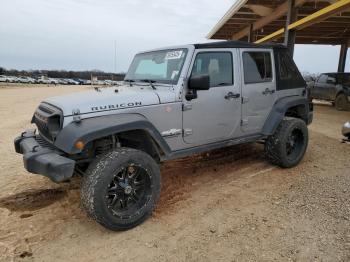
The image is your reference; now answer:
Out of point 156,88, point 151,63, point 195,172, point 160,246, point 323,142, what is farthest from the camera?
point 323,142

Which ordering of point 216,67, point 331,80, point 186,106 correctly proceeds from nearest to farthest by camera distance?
point 186,106 < point 216,67 < point 331,80

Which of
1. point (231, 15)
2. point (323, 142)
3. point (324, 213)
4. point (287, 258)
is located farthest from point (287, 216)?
point (231, 15)

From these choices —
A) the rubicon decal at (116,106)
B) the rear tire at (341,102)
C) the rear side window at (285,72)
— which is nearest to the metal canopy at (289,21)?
the rear tire at (341,102)

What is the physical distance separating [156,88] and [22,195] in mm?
2313

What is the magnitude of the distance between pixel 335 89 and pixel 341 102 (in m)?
0.67

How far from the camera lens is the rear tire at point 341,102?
1398cm

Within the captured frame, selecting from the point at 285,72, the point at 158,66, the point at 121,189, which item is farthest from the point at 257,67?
the point at 121,189

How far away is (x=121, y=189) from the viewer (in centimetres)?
362

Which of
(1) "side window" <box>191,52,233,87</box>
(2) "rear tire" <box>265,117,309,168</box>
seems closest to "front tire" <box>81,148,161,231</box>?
(1) "side window" <box>191,52,233,87</box>

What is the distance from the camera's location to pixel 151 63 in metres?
4.93

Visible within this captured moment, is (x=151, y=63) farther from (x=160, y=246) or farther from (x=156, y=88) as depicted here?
(x=160, y=246)

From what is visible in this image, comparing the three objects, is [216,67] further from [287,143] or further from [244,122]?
[287,143]

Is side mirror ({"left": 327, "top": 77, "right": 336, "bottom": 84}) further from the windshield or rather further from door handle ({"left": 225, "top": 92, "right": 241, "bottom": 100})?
the windshield

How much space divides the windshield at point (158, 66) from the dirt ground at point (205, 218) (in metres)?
1.57
